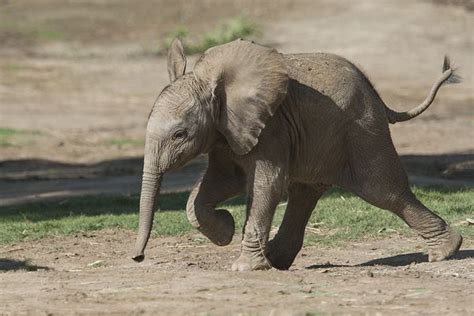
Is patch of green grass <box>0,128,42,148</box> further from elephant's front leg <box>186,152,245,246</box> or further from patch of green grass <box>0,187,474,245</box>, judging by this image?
elephant's front leg <box>186,152,245,246</box>

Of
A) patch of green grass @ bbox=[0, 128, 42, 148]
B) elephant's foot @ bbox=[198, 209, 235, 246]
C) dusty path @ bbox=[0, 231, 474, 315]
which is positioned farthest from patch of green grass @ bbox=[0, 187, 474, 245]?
patch of green grass @ bbox=[0, 128, 42, 148]

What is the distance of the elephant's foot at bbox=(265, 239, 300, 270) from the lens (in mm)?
11023

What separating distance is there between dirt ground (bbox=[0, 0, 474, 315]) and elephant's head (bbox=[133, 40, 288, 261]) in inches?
31.0

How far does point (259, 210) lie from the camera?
10117mm

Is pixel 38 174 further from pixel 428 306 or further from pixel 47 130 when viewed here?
pixel 428 306

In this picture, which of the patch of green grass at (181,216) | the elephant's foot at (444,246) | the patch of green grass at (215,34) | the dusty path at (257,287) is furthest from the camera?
the patch of green grass at (215,34)

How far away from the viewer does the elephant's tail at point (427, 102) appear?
36.3 feet

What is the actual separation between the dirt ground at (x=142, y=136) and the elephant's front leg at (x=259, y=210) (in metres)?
0.41

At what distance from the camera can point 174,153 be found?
988 centimetres

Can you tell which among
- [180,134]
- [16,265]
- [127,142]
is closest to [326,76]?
[180,134]

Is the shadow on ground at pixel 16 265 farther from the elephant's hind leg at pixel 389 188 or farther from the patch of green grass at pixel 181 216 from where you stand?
the elephant's hind leg at pixel 389 188

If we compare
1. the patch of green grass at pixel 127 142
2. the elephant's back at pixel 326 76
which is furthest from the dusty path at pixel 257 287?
the patch of green grass at pixel 127 142

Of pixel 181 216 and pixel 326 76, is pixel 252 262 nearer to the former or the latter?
pixel 326 76

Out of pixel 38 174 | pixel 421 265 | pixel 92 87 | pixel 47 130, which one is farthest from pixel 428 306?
pixel 92 87
